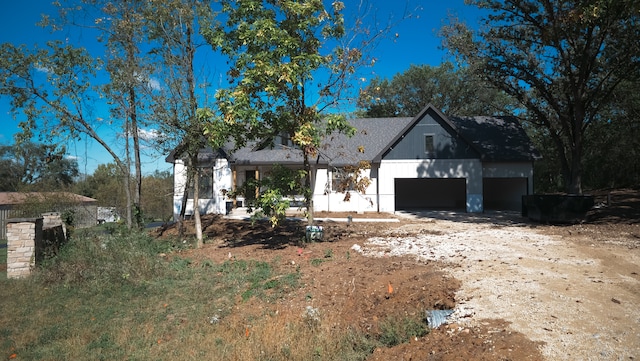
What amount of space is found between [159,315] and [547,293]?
605cm

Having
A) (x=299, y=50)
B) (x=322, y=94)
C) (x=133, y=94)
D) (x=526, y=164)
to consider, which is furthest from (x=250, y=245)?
(x=526, y=164)

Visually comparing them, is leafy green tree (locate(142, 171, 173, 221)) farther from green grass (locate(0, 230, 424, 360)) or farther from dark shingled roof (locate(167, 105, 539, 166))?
green grass (locate(0, 230, 424, 360))

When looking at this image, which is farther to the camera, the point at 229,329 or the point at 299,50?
the point at 299,50

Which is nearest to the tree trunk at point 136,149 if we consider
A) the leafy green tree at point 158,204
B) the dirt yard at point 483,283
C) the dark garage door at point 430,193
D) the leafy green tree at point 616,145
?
the dirt yard at point 483,283

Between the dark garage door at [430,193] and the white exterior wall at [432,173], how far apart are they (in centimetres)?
429

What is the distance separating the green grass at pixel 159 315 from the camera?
18.7ft

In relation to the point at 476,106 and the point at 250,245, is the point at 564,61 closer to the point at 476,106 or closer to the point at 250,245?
the point at 250,245

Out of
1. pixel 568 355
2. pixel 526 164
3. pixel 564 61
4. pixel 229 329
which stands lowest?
pixel 229 329

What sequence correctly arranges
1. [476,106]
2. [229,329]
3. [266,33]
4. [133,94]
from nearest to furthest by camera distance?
[229,329] → [266,33] → [133,94] → [476,106]

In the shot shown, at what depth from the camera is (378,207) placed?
21016 millimetres

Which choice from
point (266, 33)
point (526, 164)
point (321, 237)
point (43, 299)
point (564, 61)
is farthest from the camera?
point (526, 164)

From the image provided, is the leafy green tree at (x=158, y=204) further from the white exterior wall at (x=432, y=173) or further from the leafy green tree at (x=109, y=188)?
the white exterior wall at (x=432, y=173)

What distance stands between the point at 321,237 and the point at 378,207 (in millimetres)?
9664

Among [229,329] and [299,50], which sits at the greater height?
[299,50]
